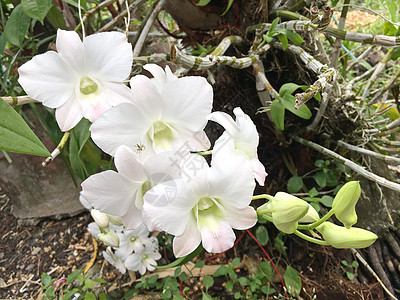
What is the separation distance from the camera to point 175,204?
0.34m

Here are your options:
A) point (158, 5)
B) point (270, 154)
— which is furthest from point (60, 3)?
point (270, 154)

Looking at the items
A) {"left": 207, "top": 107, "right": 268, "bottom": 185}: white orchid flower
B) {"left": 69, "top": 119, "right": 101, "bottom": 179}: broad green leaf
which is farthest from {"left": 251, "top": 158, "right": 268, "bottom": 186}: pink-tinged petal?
{"left": 69, "top": 119, "right": 101, "bottom": 179}: broad green leaf

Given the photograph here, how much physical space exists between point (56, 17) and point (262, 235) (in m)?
0.79

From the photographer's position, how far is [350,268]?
87 cm

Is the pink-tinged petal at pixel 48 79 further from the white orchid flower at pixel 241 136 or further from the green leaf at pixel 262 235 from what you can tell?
the green leaf at pixel 262 235

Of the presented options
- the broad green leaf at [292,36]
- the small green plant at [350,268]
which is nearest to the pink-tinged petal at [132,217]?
the broad green leaf at [292,36]

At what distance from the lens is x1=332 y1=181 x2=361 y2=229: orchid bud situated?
1.19ft

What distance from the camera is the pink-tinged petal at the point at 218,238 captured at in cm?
36

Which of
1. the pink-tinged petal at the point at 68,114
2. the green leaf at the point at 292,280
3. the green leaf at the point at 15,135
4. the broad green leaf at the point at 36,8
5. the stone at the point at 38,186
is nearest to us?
the green leaf at the point at 15,135

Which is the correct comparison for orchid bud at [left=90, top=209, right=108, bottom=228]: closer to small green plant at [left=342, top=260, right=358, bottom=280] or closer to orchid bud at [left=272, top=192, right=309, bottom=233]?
orchid bud at [left=272, top=192, right=309, bottom=233]

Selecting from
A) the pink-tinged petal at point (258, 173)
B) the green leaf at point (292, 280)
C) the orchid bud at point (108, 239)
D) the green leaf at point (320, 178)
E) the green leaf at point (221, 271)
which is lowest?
the green leaf at point (292, 280)

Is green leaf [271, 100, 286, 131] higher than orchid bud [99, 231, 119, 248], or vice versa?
green leaf [271, 100, 286, 131]

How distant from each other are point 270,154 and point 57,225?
833 mm

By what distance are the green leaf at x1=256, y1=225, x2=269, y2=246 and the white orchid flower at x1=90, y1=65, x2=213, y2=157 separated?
1.77ft
